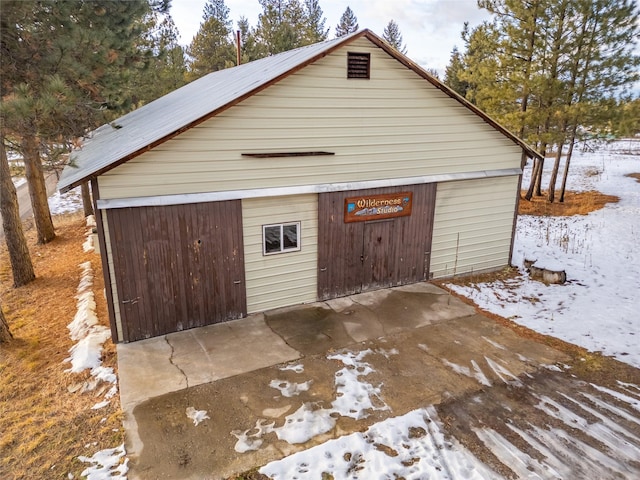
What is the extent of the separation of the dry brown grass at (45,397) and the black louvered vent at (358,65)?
7.46m

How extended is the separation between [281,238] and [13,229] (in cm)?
753

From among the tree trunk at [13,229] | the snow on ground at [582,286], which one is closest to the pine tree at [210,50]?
the tree trunk at [13,229]

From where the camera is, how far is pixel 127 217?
776 centimetres

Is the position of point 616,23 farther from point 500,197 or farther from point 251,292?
point 251,292

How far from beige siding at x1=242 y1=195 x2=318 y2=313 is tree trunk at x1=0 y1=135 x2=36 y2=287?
679 centimetres

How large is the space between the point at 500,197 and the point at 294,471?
9.54 m

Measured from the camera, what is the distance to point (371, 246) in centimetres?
1054

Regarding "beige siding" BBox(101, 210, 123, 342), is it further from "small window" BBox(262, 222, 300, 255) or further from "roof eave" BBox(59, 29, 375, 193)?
"small window" BBox(262, 222, 300, 255)

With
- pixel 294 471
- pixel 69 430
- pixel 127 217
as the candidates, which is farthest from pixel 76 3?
pixel 294 471

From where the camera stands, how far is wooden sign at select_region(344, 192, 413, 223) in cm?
1000

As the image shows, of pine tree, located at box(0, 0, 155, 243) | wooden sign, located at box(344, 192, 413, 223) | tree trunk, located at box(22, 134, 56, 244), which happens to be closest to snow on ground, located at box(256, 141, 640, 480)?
wooden sign, located at box(344, 192, 413, 223)

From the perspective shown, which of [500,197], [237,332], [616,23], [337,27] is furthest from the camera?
[337,27]

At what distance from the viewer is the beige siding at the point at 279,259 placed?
9031 millimetres

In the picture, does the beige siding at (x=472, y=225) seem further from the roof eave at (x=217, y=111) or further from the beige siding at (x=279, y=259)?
the roof eave at (x=217, y=111)
